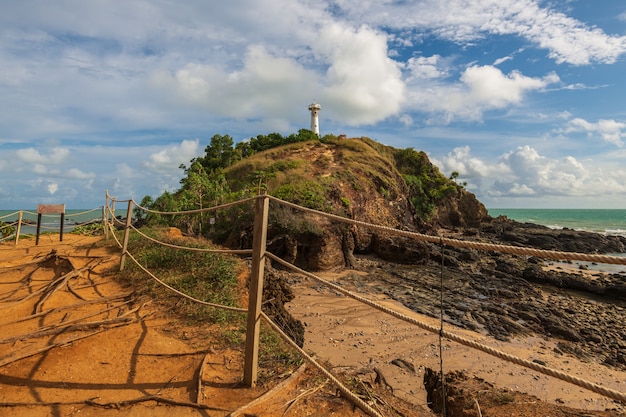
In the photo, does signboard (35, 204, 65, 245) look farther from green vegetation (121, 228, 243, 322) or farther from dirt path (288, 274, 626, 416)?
dirt path (288, 274, 626, 416)

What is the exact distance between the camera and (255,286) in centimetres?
309

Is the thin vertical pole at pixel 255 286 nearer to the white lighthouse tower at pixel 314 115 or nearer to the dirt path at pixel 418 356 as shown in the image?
the dirt path at pixel 418 356

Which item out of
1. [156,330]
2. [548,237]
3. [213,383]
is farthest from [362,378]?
[548,237]

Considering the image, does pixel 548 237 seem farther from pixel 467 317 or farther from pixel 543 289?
pixel 467 317

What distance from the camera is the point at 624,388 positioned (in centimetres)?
718

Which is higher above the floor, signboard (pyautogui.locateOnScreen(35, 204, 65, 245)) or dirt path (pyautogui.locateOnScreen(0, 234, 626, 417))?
signboard (pyautogui.locateOnScreen(35, 204, 65, 245))

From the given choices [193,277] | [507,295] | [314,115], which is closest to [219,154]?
[314,115]

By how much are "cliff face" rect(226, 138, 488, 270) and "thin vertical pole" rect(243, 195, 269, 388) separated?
11.2 meters

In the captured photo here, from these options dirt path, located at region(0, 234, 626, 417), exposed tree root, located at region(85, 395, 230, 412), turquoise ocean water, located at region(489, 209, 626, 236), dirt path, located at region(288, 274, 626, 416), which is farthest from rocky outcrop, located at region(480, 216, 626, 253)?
exposed tree root, located at region(85, 395, 230, 412)

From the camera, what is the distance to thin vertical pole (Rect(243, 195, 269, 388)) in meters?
3.03

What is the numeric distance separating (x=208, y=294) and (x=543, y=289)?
15.2 m

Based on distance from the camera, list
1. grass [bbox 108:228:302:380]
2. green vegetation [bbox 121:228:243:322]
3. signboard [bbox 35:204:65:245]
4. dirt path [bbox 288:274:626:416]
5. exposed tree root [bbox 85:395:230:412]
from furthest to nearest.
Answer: signboard [bbox 35:204:65:245], dirt path [bbox 288:274:626:416], green vegetation [bbox 121:228:243:322], grass [bbox 108:228:302:380], exposed tree root [bbox 85:395:230:412]

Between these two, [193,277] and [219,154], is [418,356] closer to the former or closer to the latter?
[193,277]

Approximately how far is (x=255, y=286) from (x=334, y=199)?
52.7 feet
